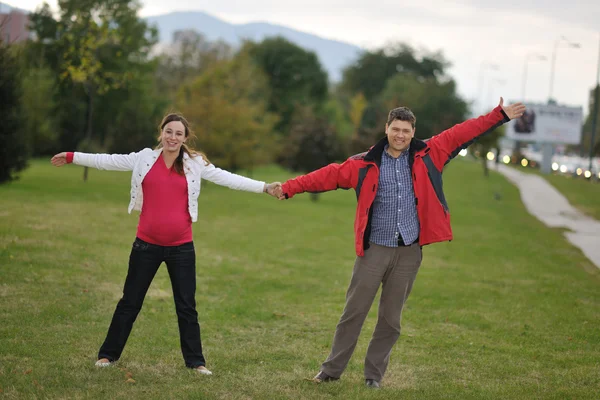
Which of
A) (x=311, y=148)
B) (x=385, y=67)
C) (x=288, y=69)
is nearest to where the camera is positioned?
(x=311, y=148)

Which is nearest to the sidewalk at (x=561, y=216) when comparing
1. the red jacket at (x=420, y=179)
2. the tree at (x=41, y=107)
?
the red jacket at (x=420, y=179)

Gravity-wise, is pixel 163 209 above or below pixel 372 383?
above

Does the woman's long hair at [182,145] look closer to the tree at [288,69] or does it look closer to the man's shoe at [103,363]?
the man's shoe at [103,363]

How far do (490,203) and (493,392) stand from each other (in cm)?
3012

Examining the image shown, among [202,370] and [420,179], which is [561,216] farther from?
[202,370]

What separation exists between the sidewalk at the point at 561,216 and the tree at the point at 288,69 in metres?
35.4

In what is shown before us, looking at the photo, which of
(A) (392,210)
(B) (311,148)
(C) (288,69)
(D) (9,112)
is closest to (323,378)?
(A) (392,210)

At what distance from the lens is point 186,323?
22.3ft

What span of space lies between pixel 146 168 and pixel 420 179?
224 cm

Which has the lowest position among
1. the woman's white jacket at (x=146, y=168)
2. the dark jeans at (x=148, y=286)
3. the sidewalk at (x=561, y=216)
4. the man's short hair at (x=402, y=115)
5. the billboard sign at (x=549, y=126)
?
the sidewalk at (x=561, y=216)

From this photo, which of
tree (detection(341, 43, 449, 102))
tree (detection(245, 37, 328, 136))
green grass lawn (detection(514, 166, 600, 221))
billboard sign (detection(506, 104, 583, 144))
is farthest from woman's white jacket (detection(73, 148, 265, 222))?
tree (detection(341, 43, 449, 102))

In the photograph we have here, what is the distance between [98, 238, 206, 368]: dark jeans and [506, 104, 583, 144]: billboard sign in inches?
2750

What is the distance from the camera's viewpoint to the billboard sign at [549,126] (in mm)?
73562

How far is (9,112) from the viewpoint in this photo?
2366 cm
